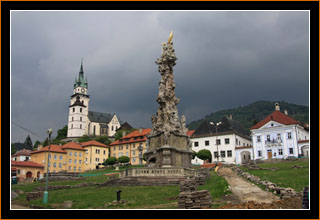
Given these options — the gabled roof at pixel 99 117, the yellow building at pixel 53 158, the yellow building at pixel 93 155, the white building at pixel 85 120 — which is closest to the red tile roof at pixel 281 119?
the yellow building at pixel 93 155

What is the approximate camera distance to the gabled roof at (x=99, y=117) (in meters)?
166

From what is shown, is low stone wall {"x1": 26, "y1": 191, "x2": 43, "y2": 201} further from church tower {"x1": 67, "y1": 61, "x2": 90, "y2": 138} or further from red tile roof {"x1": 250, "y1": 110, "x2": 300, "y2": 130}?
church tower {"x1": 67, "y1": 61, "x2": 90, "y2": 138}

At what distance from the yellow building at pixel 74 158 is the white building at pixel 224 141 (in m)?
30.8

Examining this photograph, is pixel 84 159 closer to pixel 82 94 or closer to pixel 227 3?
pixel 227 3

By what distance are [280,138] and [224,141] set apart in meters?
16.3

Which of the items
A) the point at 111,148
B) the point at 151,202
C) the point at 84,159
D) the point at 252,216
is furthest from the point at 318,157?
the point at 111,148

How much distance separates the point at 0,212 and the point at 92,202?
9.38 meters

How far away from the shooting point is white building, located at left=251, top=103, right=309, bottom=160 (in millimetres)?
64062

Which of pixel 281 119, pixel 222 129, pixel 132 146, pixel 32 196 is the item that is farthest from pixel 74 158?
pixel 32 196

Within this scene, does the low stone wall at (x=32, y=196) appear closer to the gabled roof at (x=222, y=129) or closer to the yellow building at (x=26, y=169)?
the yellow building at (x=26, y=169)

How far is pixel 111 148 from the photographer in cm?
9569

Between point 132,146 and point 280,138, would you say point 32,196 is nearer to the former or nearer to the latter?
point 280,138

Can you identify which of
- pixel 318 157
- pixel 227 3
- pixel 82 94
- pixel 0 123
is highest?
pixel 82 94

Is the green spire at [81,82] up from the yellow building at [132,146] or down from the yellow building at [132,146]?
up
